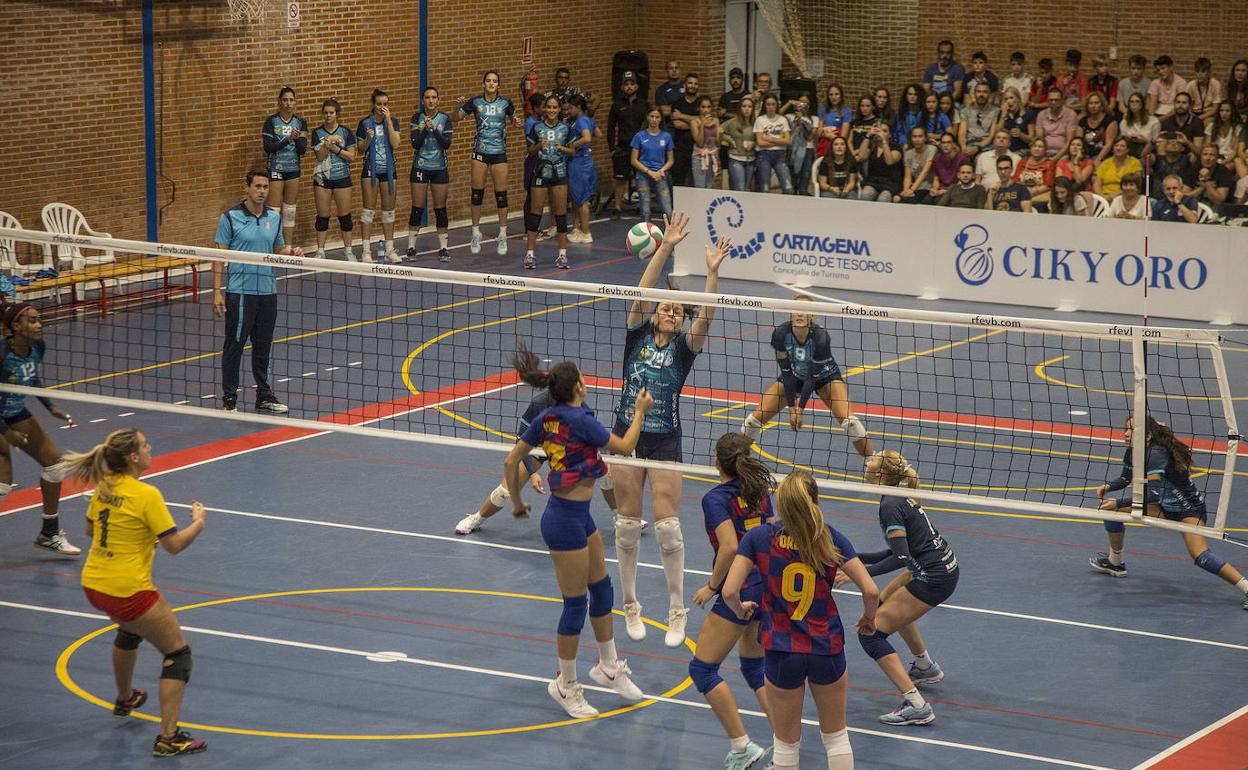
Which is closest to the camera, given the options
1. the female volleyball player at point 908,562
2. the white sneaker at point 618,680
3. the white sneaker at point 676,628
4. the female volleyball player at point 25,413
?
the female volleyball player at point 908,562

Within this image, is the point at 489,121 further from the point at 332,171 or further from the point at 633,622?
the point at 633,622

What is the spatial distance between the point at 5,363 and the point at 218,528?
2013mm

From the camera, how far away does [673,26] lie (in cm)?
2934

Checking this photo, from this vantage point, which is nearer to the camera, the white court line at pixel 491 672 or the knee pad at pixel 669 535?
the white court line at pixel 491 672

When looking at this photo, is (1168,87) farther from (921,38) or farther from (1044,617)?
(1044,617)

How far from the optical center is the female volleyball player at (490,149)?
23609mm

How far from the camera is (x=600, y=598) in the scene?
9.16 metres

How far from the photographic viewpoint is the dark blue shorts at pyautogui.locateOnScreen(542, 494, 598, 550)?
8906mm

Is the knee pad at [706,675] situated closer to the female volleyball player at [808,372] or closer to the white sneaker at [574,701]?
the white sneaker at [574,701]

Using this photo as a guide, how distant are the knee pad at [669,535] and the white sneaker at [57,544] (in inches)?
178

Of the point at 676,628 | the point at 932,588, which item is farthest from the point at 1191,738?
the point at 676,628

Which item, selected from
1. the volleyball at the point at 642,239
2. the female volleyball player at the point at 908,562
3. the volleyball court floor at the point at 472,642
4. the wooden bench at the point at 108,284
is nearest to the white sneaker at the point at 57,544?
the volleyball court floor at the point at 472,642

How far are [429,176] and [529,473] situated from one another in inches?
504

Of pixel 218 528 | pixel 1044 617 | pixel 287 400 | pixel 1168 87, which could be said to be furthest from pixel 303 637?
pixel 1168 87
